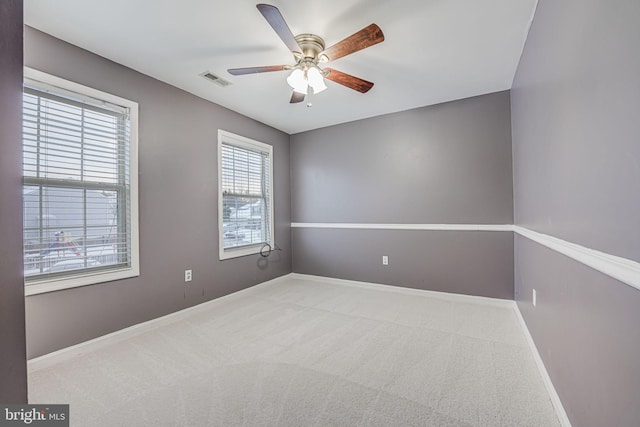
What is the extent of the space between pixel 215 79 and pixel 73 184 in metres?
1.56

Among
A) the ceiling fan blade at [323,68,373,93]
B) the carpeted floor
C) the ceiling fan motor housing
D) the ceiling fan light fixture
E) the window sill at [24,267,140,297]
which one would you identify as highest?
the ceiling fan motor housing

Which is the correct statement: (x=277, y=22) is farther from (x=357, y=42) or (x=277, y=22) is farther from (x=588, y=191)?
(x=588, y=191)

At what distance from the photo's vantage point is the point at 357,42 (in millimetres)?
1752

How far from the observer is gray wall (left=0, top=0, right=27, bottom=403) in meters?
0.61

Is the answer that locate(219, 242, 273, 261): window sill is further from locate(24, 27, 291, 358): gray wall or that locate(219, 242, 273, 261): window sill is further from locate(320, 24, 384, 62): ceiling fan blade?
locate(320, 24, 384, 62): ceiling fan blade

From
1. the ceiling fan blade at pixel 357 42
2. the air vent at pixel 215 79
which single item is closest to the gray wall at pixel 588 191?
the ceiling fan blade at pixel 357 42

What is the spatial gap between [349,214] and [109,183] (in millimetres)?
2873

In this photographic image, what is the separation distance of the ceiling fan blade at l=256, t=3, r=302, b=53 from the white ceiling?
0.77 feet

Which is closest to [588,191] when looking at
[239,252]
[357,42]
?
[357,42]

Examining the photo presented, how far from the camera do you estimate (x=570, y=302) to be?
1.30 m

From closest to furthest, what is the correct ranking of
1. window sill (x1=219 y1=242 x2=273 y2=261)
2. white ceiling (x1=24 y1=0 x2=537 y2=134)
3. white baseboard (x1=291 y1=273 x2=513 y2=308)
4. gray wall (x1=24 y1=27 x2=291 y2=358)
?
white ceiling (x1=24 y1=0 x2=537 y2=134), gray wall (x1=24 y1=27 x2=291 y2=358), white baseboard (x1=291 y1=273 x2=513 y2=308), window sill (x1=219 y1=242 x2=273 y2=261)

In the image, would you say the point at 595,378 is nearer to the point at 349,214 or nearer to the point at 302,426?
the point at 302,426

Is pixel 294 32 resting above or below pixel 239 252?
above

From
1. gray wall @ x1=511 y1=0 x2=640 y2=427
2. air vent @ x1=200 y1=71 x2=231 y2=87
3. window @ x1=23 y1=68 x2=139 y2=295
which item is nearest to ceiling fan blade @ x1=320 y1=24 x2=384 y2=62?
gray wall @ x1=511 y1=0 x2=640 y2=427
